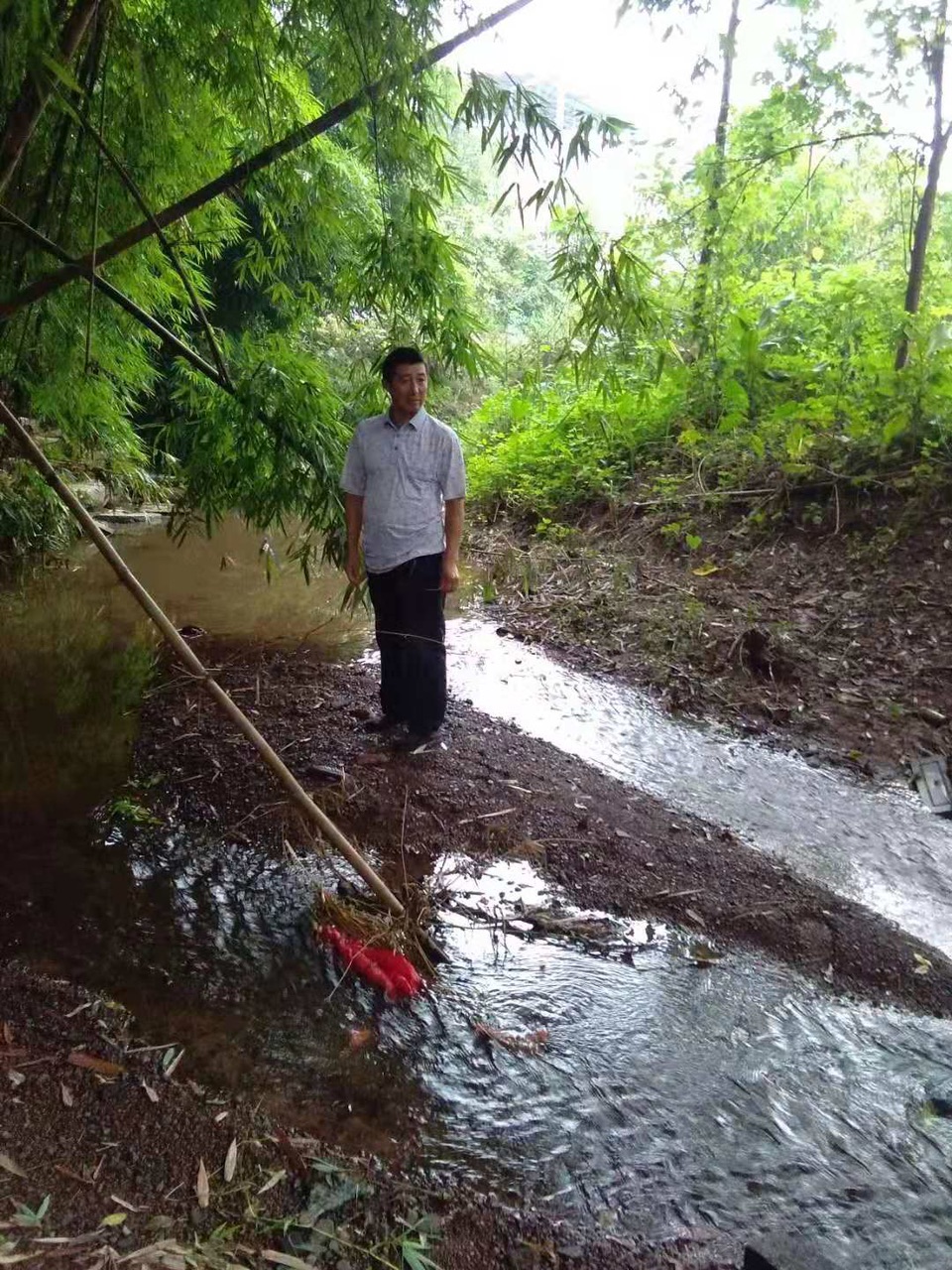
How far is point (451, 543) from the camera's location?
3.82 m

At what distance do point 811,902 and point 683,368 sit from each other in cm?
572

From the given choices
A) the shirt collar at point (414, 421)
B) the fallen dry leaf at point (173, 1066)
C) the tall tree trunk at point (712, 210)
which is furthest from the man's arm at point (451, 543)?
the tall tree trunk at point (712, 210)

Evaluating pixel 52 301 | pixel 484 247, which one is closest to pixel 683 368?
pixel 52 301

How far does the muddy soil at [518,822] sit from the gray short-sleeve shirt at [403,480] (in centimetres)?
100

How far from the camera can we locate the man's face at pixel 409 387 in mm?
3482

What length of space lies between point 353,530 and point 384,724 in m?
1.04

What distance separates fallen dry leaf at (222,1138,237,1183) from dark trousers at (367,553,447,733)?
85.1 inches

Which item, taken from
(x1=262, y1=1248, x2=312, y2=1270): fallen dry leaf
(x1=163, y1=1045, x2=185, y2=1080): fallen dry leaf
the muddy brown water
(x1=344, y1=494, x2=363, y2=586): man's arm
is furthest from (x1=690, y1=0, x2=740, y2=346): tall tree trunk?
(x1=262, y1=1248, x2=312, y2=1270): fallen dry leaf

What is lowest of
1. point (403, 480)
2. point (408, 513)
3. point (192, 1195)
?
point (192, 1195)

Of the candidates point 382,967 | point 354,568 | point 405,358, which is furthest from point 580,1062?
point 405,358

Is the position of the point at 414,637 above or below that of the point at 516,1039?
above

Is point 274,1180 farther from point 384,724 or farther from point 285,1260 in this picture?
point 384,724

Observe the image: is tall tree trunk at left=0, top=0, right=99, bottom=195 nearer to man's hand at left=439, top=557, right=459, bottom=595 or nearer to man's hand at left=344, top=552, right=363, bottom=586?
man's hand at left=344, top=552, right=363, bottom=586

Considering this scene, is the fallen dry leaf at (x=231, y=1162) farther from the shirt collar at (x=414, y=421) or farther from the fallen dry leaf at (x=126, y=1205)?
the shirt collar at (x=414, y=421)
